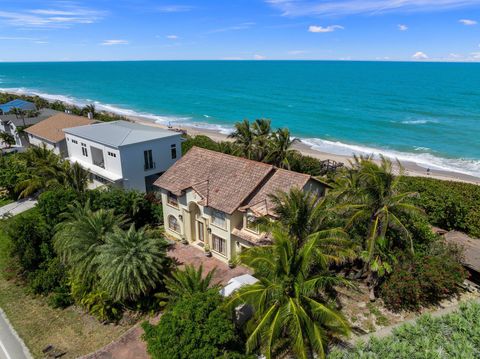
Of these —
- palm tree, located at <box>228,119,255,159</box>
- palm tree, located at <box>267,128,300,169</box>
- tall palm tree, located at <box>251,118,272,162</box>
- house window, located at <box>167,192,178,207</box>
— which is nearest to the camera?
house window, located at <box>167,192,178,207</box>

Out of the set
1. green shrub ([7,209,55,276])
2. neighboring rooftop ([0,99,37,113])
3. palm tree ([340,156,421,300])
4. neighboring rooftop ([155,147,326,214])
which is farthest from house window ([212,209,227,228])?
neighboring rooftop ([0,99,37,113])

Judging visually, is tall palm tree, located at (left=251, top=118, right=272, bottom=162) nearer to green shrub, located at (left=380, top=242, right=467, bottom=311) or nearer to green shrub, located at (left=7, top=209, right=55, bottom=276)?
green shrub, located at (left=380, top=242, right=467, bottom=311)

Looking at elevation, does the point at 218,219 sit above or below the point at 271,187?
below

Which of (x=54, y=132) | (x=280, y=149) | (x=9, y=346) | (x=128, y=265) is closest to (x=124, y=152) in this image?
(x=280, y=149)

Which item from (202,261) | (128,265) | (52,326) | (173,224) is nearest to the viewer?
(128,265)

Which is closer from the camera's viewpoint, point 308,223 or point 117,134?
point 308,223

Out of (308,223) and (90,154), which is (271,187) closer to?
(308,223)

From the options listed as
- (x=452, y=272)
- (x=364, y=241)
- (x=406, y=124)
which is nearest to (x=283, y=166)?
(x=364, y=241)
